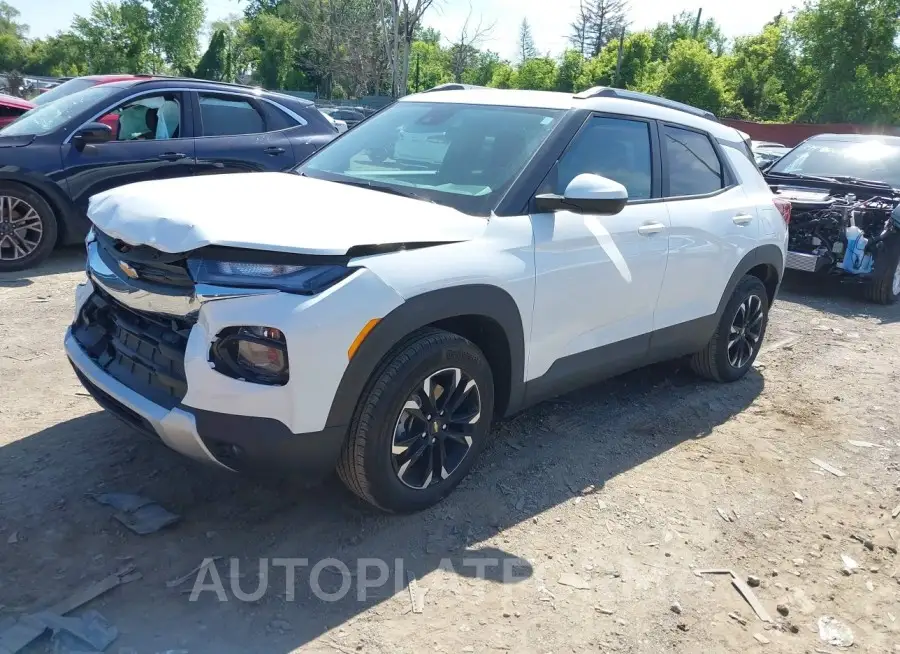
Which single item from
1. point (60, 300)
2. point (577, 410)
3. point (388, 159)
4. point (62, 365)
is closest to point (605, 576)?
point (577, 410)

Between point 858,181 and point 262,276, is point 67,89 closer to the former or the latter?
point 262,276

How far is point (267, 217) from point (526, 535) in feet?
5.58

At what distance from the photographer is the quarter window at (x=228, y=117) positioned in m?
7.75

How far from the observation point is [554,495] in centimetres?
372

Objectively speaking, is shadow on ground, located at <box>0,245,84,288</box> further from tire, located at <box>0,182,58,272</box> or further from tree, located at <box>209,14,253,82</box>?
A: tree, located at <box>209,14,253,82</box>

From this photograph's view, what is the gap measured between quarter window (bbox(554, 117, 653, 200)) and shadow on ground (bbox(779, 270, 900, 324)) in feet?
14.8

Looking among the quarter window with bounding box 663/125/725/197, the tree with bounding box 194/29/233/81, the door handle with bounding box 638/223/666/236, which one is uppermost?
the tree with bounding box 194/29/233/81

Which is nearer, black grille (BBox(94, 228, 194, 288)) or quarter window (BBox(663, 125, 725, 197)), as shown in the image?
black grille (BBox(94, 228, 194, 288))

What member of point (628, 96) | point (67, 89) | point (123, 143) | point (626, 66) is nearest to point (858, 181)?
point (628, 96)

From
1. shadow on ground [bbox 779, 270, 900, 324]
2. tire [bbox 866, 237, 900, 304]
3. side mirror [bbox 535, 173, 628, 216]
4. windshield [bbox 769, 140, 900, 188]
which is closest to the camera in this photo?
side mirror [bbox 535, 173, 628, 216]

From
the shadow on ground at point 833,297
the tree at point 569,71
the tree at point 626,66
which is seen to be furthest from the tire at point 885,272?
the tree at point 569,71

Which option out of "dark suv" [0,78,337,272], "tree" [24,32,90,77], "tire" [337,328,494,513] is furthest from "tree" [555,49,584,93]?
"tire" [337,328,494,513]

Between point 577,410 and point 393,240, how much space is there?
216 centimetres

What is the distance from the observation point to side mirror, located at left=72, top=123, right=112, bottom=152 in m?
7.02
